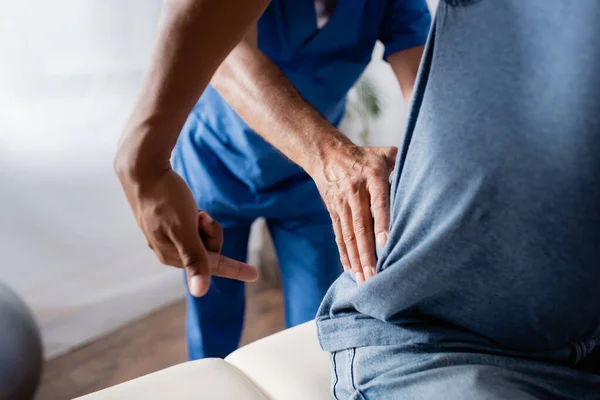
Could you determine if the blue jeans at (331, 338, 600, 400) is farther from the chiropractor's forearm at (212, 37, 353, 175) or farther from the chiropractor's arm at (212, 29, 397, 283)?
the chiropractor's forearm at (212, 37, 353, 175)

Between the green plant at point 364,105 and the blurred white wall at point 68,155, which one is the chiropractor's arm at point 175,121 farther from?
the green plant at point 364,105

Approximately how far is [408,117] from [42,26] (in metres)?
1.36

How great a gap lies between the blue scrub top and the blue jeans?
55cm

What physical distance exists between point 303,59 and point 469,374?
0.65m

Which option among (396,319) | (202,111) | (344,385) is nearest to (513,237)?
(396,319)

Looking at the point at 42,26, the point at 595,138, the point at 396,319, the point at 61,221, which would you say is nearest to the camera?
the point at 595,138

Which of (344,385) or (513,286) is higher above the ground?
(513,286)

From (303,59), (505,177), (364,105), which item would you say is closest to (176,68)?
(505,177)

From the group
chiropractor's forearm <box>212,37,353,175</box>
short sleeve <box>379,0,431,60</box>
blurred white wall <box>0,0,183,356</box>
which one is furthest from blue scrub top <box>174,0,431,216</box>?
blurred white wall <box>0,0,183,356</box>

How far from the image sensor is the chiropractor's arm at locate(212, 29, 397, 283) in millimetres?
636

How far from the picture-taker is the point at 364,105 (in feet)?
7.02

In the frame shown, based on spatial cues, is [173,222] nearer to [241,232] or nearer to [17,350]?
[241,232]

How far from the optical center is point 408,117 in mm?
525

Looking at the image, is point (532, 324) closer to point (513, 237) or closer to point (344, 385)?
point (513, 237)
